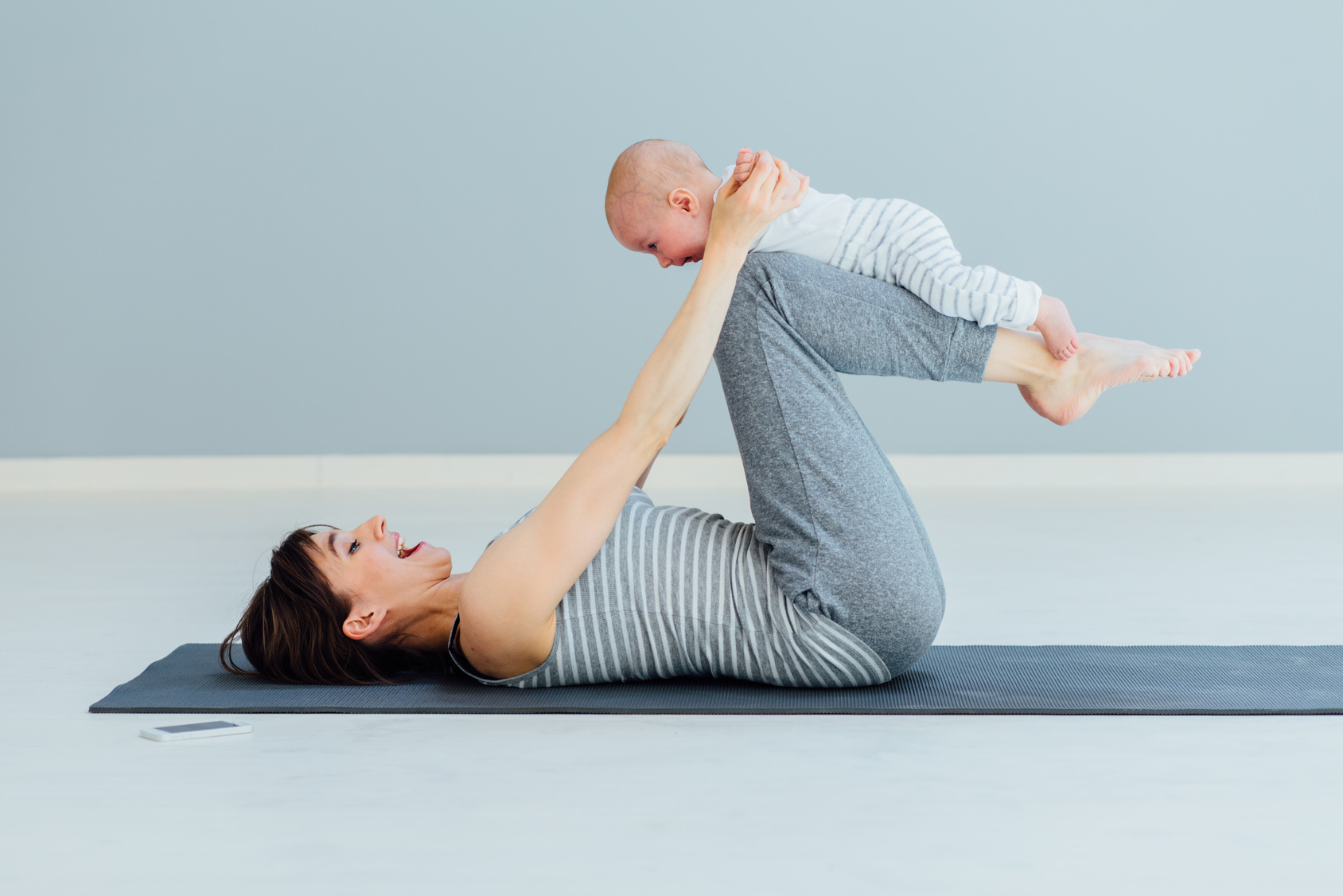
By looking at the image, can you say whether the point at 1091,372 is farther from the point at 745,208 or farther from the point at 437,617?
the point at 437,617

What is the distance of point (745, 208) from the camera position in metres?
1.63

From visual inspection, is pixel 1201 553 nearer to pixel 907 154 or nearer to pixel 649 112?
pixel 907 154

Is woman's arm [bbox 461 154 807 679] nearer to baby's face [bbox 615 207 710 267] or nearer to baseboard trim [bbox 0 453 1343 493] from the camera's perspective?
baby's face [bbox 615 207 710 267]

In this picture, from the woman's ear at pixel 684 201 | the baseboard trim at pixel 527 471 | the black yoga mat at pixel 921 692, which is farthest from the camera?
the baseboard trim at pixel 527 471

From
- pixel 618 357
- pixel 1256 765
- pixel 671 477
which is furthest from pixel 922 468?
pixel 1256 765

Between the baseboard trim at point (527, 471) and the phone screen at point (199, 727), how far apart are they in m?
3.62

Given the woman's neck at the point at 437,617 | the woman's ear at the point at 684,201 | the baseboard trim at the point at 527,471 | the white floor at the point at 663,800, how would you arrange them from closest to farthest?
the white floor at the point at 663,800, the woman's neck at the point at 437,617, the woman's ear at the point at 684,201, the baseboard trim at the point at 527,471

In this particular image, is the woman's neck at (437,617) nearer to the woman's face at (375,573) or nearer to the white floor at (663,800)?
the woman's face at (375,573)

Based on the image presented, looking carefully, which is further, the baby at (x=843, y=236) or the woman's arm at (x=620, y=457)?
the baby at (x=843, y=236)

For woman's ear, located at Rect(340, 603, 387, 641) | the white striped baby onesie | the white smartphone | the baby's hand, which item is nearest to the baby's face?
the white striped baby onesie

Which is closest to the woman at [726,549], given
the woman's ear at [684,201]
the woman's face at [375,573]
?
the woman's face at [375,573]

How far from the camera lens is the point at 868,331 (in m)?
1.72

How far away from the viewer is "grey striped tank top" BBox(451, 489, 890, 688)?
1.71 meters

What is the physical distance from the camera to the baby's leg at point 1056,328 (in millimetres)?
1831
